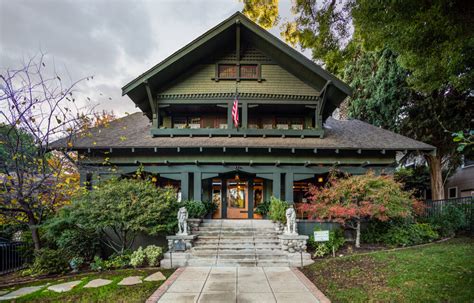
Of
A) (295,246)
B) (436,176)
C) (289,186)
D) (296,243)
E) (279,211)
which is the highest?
(436,176)

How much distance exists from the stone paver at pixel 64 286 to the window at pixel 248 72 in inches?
423

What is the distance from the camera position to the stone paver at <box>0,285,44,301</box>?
618cm

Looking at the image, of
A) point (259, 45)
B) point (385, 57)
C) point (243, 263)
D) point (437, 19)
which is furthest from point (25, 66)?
point (385, 57)

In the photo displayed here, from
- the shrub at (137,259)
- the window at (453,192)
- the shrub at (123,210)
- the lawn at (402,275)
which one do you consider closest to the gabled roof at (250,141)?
the shrub at (123,210)

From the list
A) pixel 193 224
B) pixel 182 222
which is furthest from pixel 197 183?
pixel 182 222

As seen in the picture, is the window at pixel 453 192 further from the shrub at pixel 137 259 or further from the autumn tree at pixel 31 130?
the autumn tree at pixel 31 130

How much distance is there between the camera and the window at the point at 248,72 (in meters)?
13.4

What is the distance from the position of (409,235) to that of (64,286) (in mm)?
11382

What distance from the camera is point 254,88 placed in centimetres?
1318

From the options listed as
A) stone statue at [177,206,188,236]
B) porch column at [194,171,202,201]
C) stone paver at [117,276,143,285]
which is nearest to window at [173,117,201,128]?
porch column at [194,171,202,201]

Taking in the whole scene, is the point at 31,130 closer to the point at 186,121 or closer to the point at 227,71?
the point at 186,121

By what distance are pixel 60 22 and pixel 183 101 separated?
6.59 metres

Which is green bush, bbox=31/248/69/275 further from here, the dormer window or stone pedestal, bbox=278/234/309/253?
the dormer window

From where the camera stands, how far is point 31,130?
25.3 ft
